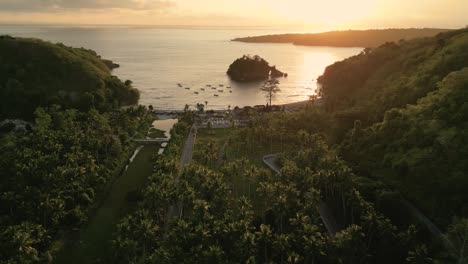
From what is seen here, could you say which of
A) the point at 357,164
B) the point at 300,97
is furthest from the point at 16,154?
the point at 300,97

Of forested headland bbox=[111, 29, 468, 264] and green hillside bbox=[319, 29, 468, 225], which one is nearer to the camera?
forested headland bbox=[111, 29, 468, 264]

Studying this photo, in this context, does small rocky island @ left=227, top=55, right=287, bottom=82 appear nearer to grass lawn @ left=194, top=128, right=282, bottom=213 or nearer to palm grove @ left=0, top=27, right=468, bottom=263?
grass lawn @ left=194, top=128, right=282, bottom=213

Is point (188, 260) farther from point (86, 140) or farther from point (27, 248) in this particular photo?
point (86, 140)

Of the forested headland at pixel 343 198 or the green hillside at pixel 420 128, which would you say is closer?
the forested headland at pixel 343 198

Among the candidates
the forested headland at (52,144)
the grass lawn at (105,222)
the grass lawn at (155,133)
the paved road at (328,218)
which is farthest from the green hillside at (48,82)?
the paved road at (328,218)

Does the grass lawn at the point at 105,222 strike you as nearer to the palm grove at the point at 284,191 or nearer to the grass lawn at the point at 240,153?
the palm grove at the point at 284,191

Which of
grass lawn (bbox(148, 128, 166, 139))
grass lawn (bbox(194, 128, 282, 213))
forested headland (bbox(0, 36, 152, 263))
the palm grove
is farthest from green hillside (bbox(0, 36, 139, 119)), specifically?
grass lawn (bbox(194, 128, 282, 213))
